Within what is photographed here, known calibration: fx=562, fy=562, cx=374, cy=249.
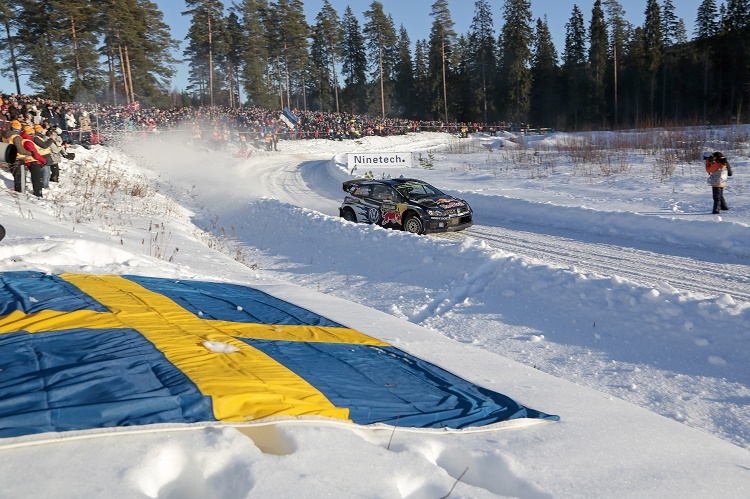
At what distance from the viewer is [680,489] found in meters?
3.21

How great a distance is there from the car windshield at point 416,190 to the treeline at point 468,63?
125 ft

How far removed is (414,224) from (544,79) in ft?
219

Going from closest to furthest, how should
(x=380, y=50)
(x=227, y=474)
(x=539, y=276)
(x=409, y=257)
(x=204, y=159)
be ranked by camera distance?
(x=227, y=474) < (x=539, y=276) < (x=409, y=257) < (x=204, y=159) < (x=380, y=50)

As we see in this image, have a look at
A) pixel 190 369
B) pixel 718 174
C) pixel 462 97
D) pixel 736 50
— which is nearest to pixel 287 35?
pixel 462 97

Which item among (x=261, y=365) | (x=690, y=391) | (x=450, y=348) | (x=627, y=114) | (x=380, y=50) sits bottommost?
(x=690, y=391)

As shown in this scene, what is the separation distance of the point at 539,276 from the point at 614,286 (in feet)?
3.90

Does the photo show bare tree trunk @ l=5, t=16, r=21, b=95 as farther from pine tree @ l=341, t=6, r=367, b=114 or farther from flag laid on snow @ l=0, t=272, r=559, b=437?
pine tree @ l=341, t=6, r=367, b=114

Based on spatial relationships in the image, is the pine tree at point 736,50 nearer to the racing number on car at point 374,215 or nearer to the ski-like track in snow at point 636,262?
the ski-like track in snow at point 636,262

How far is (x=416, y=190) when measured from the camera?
14.6 m

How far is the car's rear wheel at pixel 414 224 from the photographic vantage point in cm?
1362

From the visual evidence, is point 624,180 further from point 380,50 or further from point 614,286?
point 380,50

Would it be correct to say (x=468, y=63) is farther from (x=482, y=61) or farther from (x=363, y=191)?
(x=363, y=191)

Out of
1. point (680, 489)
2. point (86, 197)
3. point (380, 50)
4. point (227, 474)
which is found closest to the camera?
point (227, 474)

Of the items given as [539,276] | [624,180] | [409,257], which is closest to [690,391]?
[539,276]
